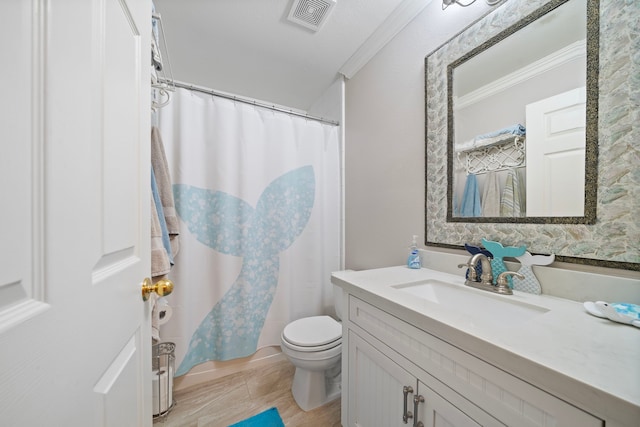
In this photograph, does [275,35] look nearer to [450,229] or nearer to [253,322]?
[450,229]

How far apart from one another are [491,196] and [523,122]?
0.98 ft

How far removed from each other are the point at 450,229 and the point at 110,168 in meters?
1.25

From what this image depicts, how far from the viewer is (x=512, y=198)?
0.93m

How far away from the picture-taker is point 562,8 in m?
0.80

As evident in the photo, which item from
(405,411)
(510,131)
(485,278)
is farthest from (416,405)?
(510,131)

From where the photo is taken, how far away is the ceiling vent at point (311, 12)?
4.19 feet

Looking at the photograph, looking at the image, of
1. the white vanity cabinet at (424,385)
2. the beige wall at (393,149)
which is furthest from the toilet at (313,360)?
the beige wall at (393,149)

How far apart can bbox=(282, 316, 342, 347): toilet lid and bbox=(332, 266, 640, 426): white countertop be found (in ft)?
2.29

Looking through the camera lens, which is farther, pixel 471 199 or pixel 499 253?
pixel 471 199

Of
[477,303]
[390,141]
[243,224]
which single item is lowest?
[477,303]

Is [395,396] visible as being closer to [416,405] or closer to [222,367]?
[416,405]

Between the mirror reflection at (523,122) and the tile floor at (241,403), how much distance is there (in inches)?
51.9

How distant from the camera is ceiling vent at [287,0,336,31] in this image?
128 centimetres

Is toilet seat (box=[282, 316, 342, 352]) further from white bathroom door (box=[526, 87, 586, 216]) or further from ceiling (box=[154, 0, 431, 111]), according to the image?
ceiling (box=[154, 0, 431, 111])
